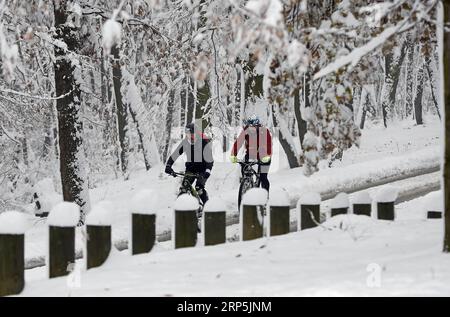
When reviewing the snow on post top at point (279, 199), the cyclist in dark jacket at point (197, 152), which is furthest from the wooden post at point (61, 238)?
the cyclist in dark jacket at point (197, 152)

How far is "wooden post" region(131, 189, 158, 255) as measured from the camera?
15.8 feet

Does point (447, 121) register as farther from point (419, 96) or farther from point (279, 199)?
point (419, 96)

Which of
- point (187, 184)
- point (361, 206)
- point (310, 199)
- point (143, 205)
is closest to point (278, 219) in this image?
point (310, 199)

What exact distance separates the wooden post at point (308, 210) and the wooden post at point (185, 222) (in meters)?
1.28

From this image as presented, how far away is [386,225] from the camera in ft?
20.1

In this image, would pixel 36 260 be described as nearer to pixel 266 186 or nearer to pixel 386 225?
pixel 266 186

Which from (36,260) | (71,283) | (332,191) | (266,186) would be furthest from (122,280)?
(332,191)

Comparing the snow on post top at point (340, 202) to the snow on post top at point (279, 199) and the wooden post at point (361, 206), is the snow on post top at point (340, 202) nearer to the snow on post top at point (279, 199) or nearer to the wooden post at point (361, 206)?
the wooden post at point (361, 206)

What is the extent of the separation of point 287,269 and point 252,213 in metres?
0.76

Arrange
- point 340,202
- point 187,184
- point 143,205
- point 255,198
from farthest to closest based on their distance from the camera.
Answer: point 187,184 < point 340,202 < point 255,198 < point 143,205

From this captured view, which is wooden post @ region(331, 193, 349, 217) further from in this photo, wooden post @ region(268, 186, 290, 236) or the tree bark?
the tree bark

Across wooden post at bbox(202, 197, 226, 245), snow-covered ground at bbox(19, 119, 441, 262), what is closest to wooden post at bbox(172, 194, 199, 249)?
wooden post at bbox(202, 197, 226, 245)

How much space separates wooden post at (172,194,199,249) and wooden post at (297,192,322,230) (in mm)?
1278

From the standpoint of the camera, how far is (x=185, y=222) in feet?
16.2
